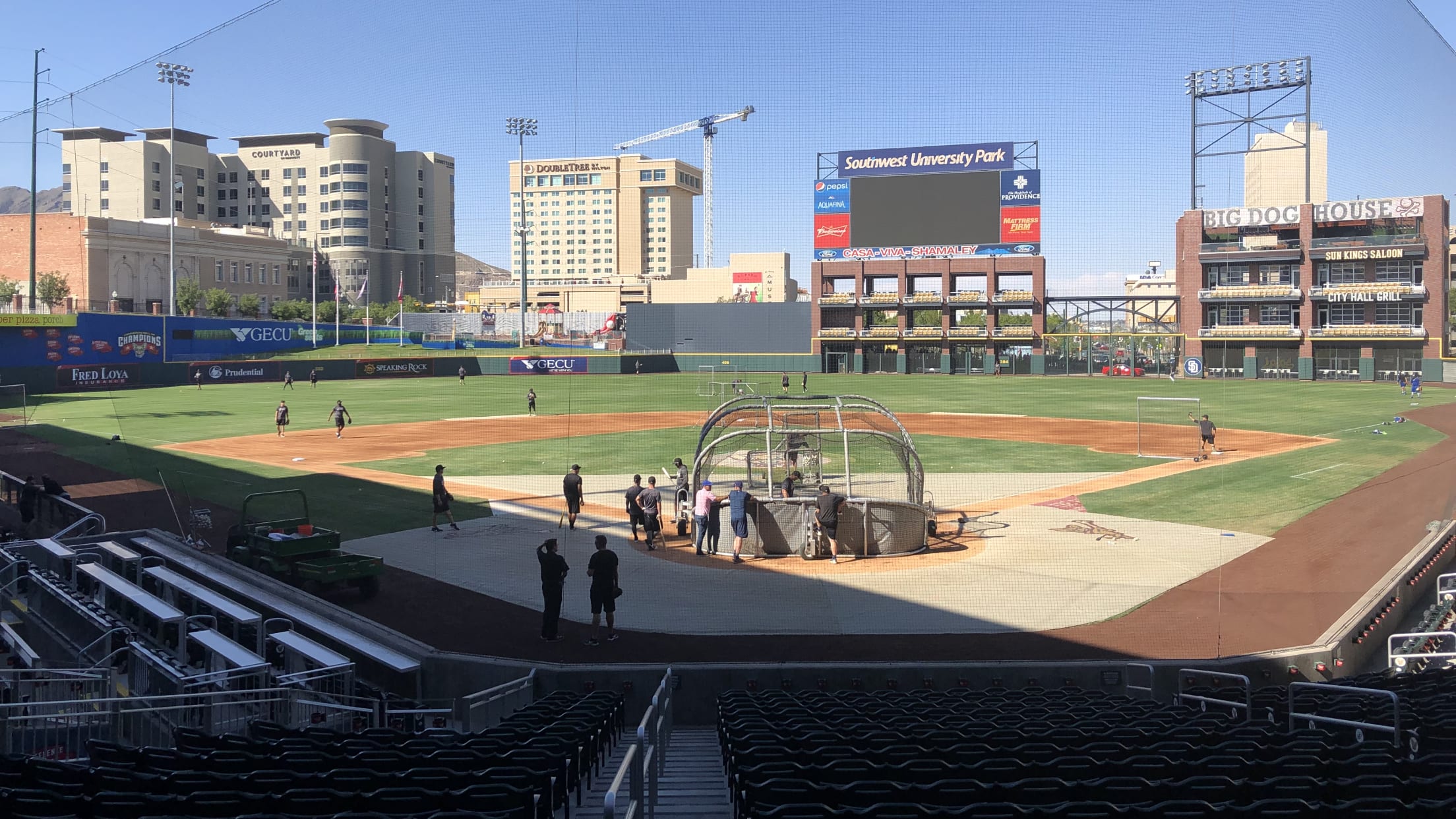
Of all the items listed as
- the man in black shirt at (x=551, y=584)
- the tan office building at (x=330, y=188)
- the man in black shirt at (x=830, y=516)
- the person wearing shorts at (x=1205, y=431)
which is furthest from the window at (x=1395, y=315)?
the man in black shirt at (x=551, y=584)

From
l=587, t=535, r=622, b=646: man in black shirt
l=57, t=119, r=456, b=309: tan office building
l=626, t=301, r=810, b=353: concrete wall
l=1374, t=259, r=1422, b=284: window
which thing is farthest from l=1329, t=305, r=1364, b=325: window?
l=587, t=535, r=622, b=646: man in black shirt

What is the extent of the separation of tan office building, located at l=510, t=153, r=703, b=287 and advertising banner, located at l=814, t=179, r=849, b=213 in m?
7.20

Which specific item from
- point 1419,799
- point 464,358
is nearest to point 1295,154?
point 1419,799

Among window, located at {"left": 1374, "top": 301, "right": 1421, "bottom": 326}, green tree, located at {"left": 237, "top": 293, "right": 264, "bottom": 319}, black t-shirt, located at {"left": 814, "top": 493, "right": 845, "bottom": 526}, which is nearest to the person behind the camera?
black t-shirt, located at {"left": 814, "top": 493, "right": 845, "bottom": 526}

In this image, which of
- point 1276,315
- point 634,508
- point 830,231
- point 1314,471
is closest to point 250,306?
point 830,231

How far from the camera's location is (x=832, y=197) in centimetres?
5194

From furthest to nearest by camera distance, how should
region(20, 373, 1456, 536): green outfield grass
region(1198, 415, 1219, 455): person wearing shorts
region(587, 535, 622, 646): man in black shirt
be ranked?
region(1198, 415, 1219, 455): person wearing shorts, region(20, 373, 1456, 536): green outfield grass, region(587, 535, 622, 646): man in black shirt

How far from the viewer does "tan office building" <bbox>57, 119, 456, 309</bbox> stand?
48.9ft

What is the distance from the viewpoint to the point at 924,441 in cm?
3222

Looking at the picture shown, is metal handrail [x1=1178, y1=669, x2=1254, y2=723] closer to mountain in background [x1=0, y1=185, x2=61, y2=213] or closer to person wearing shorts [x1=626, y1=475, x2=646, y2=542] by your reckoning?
person wearing shorts [x1=626, y1=475, x2=646, y2=542]

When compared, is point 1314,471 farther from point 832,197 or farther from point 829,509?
point 832,197

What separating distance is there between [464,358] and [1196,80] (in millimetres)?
47401

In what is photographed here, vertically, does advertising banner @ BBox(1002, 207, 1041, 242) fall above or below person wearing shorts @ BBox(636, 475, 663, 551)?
above

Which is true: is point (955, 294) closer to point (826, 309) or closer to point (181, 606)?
point (826, 309)
